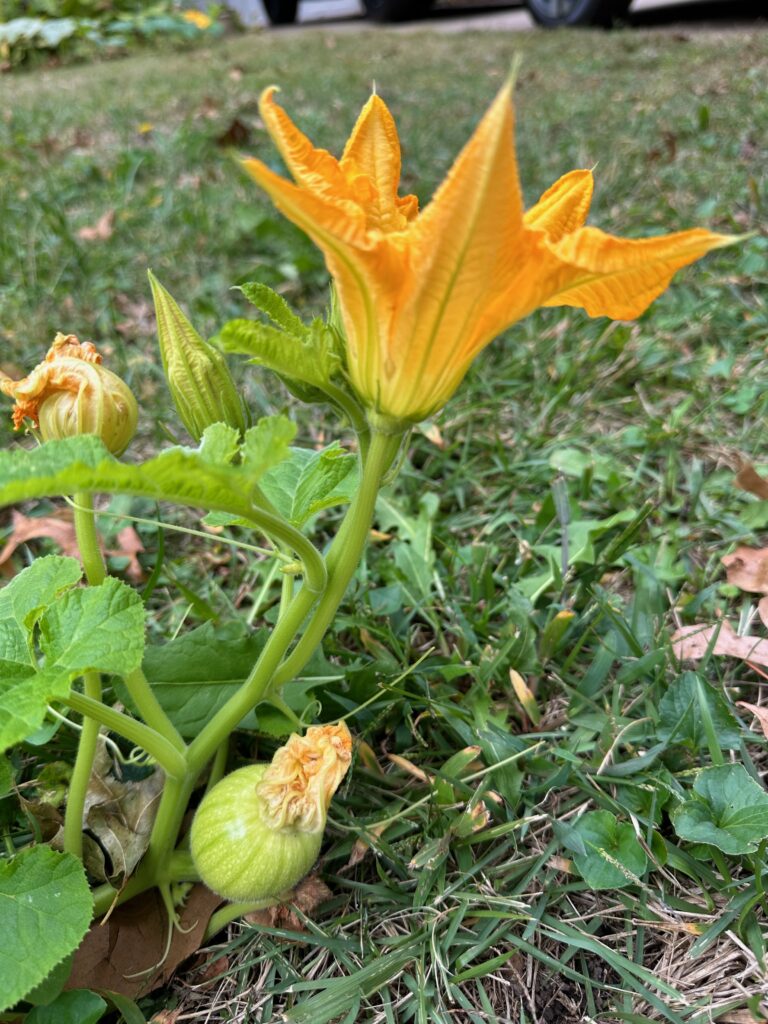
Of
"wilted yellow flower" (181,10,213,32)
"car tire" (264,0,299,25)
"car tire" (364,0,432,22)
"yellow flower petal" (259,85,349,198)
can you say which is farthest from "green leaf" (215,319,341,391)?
"car tire" (264,0,299,25)

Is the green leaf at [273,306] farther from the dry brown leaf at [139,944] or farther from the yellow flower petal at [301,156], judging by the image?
the dry brown leaf at [139,944]

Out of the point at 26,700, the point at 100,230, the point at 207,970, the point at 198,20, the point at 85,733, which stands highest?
the point at 198,20

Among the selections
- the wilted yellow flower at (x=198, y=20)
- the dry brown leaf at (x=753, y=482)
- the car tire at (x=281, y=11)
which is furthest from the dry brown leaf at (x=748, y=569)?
the car tire at (x=281, y=11)

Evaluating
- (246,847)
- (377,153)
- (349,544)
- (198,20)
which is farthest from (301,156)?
(198,20)

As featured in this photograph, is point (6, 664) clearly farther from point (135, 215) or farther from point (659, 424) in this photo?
point (135, 215)

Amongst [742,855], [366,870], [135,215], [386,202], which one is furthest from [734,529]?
[135,215]

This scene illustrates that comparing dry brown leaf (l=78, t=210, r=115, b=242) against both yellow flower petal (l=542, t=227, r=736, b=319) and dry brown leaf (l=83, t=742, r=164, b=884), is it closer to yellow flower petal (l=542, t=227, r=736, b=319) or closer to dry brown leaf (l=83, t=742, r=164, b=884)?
dry brown leaf (l=83, t=742, r=164, b=884)

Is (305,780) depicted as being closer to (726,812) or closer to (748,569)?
(726,812)
